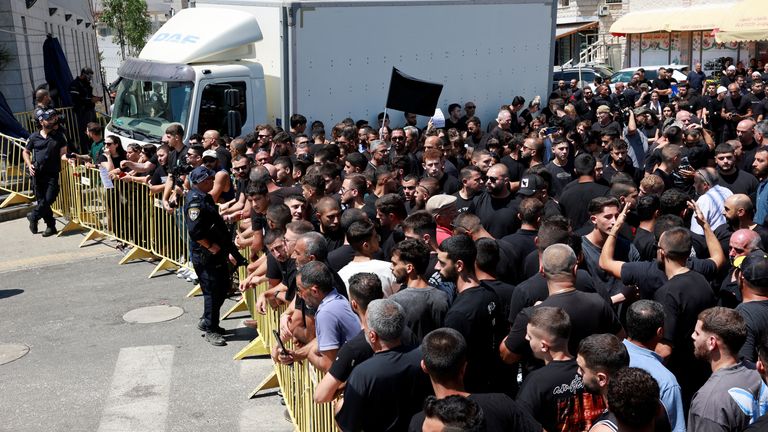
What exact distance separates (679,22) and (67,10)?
2686cm

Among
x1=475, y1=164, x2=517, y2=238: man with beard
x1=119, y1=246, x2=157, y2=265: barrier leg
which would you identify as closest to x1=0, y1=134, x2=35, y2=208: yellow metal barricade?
x1=119, y1=246, x2=157, y2=265: barrier leg

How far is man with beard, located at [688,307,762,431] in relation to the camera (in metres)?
4.26

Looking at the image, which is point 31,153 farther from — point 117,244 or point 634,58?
point 634,58

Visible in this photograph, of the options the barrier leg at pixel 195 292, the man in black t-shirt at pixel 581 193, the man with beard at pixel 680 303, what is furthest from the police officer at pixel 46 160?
the man with beard at pixel 680 303

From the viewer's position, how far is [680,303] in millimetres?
5477

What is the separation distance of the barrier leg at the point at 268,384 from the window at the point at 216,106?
6.28 metres

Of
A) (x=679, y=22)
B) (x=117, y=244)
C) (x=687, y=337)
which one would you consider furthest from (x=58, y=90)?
(x=679, y=22)

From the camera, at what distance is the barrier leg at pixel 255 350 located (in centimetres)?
873

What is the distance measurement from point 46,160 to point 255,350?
6696mm

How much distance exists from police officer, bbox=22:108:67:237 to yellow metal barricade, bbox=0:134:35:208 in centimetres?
119

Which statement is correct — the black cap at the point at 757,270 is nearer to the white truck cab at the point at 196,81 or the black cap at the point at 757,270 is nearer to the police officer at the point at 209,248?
the police officer at the point at 209,248

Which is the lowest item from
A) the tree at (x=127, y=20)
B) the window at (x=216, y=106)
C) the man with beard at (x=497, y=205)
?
the man with beard at (x=497, y=205)

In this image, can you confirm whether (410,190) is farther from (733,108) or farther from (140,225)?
(733,108)

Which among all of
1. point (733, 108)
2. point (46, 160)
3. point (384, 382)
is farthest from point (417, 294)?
point (733, 108)
